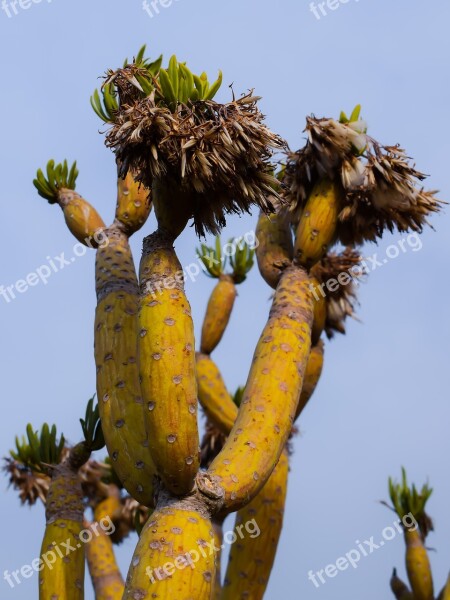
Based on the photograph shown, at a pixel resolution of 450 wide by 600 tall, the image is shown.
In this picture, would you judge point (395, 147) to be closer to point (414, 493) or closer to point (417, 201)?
point (417, 201)

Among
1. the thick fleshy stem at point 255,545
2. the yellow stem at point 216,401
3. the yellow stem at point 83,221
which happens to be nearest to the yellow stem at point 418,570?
the thick fleshy stem at point 255,545

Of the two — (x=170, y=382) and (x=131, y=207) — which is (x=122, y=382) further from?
(x=131, y=207)

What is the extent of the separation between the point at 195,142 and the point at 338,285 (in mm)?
2737

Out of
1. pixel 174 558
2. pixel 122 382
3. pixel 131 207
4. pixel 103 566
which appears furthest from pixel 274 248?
pixel 174 558

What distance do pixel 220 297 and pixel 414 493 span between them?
2.16 m

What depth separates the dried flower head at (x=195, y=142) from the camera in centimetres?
479

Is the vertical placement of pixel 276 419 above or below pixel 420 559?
above

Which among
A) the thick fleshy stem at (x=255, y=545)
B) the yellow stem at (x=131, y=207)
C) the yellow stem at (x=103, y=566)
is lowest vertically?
the thick fleshy stem at (x=255, y=545)

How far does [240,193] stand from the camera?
196 inches

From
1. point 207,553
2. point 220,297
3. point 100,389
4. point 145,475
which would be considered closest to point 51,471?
point 100,389

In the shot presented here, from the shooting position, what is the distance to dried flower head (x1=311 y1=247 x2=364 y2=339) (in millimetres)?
7121

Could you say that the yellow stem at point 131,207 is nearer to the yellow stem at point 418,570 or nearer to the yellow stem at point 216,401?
the yellow stem at point 216,401

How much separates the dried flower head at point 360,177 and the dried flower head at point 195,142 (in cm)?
96

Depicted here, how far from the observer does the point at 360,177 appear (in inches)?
241
